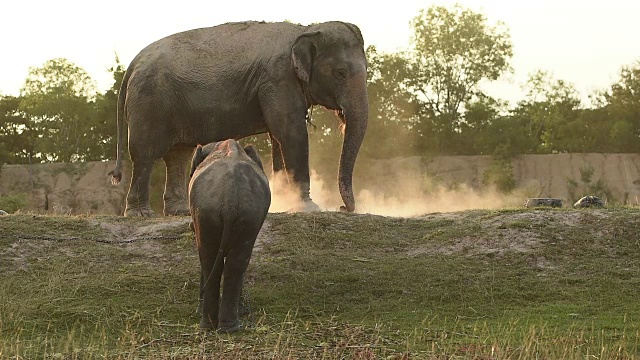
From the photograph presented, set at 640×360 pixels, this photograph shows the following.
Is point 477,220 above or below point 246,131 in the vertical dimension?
below

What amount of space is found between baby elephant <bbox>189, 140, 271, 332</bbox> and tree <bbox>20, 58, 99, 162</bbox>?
32709mm

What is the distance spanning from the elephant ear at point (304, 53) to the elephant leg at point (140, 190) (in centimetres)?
272

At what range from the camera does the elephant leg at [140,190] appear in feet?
51.4

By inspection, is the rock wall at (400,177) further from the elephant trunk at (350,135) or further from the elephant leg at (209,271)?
the elephant leg at (209,271)

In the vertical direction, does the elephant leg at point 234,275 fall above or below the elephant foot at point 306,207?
below

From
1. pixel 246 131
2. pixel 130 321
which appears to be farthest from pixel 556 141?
pixel 130 321

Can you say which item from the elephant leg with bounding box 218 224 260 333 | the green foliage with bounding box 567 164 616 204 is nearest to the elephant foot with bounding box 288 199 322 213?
the elephant leg with bounding box 218 224 260 333

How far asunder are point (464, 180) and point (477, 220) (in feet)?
83.3

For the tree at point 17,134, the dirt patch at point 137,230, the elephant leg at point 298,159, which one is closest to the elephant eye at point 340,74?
the elephant leg at point 298,159

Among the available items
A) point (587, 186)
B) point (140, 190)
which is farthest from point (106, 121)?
point (140, 190)

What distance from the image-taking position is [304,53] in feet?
49.0

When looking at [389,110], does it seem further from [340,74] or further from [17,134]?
[340,74]

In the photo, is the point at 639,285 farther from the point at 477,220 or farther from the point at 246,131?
the point at 246,131

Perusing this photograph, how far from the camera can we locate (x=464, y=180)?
38.8 m
